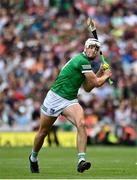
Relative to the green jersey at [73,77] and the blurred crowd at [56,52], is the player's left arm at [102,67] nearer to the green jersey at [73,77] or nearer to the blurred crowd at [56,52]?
the green jersey at [73,77]

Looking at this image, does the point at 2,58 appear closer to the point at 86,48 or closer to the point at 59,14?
the point at 59,14

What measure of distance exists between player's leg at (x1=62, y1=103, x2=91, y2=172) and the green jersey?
259mm

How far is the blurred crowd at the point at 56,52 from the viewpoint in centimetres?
2823

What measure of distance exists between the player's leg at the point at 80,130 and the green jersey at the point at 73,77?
0.85ft

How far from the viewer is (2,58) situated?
30.9 m

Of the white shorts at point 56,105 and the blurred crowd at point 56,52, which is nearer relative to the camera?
the white shorts at point 56,105

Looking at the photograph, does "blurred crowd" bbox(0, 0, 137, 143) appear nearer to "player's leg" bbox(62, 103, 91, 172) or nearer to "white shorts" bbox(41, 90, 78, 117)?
"white shorts" bbox(41, 90, 78, 117)

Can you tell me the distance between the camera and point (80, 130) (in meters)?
13.2

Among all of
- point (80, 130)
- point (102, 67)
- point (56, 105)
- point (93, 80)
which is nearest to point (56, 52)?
point (102, 67)

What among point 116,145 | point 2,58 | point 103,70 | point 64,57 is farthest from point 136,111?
point 103,70

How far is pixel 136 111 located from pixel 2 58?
613cm

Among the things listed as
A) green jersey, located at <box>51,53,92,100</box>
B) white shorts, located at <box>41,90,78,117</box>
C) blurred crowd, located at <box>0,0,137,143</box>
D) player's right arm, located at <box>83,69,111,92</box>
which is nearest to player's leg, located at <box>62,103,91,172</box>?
white shorts, located at <box>41,90,78,117</box>

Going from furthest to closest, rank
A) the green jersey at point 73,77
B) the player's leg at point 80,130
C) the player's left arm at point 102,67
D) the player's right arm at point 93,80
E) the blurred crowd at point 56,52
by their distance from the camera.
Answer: the blurred crowd at point 56,52 < the player's left arm at point 102,67 < the green jersey at point 73,77 < the player's right arm at point 93,80 < the player's leg at point 80,130

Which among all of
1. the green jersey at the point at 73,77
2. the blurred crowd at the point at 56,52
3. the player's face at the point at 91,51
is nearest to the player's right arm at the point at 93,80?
the green jersey at the point at 73,77
